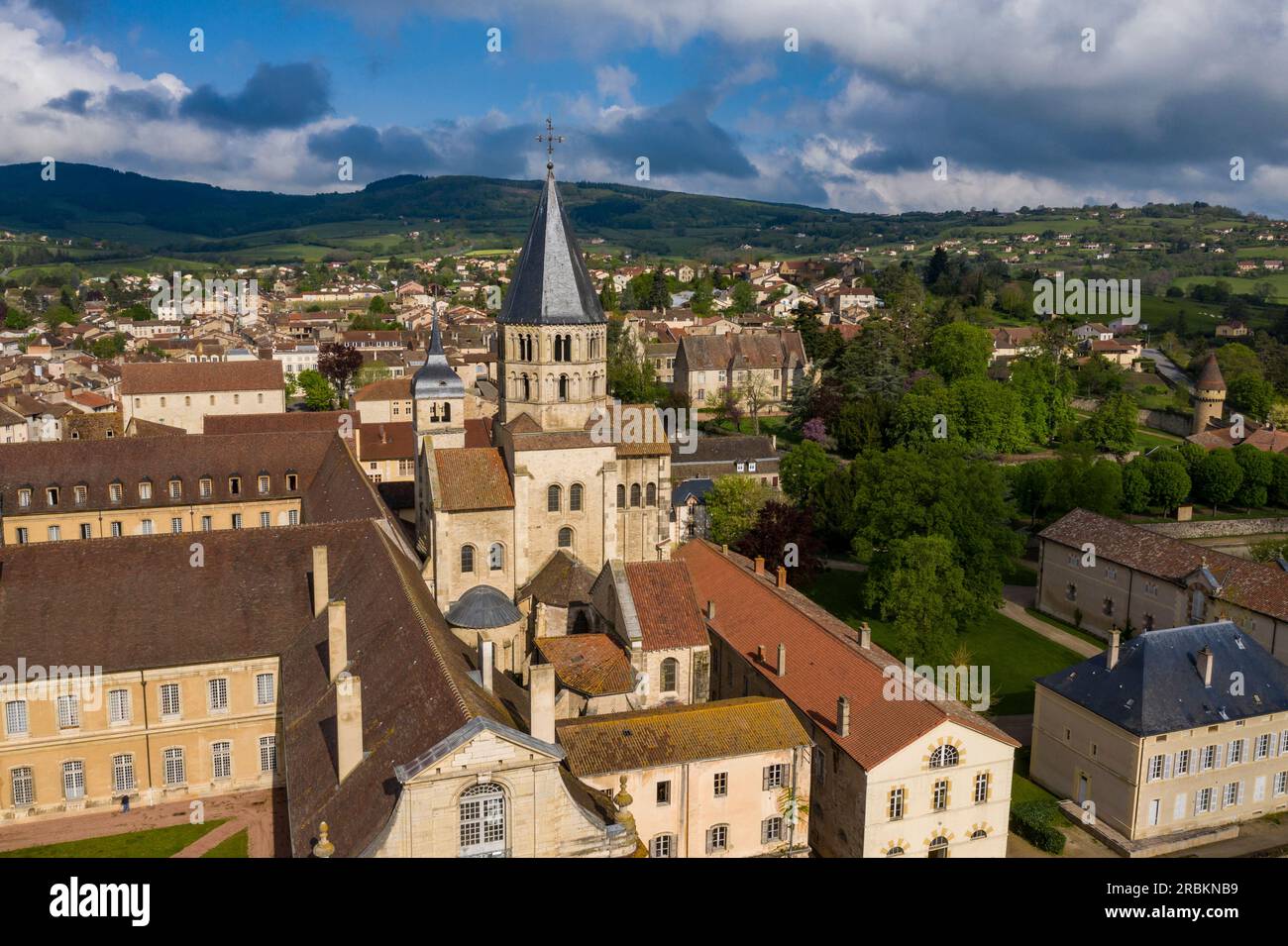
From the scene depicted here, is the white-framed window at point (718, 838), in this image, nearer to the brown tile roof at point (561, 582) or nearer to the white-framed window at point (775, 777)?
the white-framed window at point (775, 777)

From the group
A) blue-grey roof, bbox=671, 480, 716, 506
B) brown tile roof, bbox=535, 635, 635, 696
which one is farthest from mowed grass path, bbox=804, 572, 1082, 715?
blue-grey roof, bbox=671, 480, 716, 506

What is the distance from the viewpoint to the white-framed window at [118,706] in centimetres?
3644

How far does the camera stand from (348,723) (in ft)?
85.0

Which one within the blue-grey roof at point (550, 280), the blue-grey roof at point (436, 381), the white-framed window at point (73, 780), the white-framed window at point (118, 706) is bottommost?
the white-framed window at point (73, 780)

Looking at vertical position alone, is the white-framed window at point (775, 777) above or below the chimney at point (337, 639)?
below

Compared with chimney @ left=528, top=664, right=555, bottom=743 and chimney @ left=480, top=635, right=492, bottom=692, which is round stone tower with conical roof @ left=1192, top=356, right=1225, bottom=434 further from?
chimney @ left=528, top=664, right=555, bottom=743

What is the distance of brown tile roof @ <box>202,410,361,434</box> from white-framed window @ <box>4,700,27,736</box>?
1789 inches

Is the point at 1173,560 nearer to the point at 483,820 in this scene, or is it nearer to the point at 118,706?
the point at 483,820

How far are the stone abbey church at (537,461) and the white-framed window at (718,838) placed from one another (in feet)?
45.7

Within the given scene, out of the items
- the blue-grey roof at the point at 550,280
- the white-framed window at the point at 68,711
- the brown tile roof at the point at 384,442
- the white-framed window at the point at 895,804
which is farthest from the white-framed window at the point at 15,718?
the brown tile roof at the point at 384,442

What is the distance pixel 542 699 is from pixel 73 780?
20.7 meters
